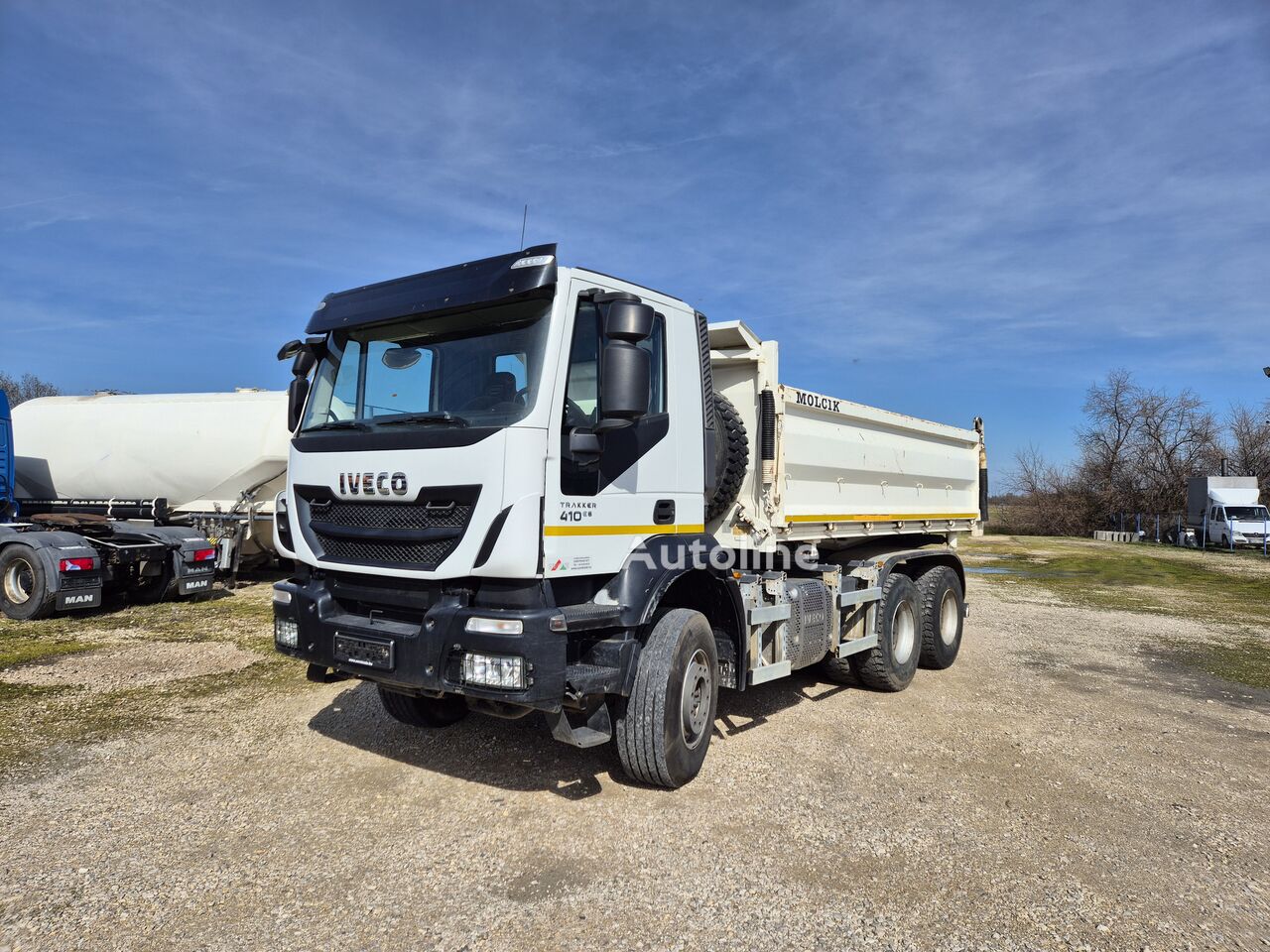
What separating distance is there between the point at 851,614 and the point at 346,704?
13.9ft

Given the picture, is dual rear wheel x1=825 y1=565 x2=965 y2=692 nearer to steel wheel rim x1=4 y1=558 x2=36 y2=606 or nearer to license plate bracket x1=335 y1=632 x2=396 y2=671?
license plate bracket x1=335 y1=632 x2=396 y2=671

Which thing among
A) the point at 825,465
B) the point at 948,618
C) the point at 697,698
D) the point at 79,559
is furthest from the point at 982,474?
the point at 79,559

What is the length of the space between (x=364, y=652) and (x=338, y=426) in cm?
130

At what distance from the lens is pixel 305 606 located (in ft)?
14.2

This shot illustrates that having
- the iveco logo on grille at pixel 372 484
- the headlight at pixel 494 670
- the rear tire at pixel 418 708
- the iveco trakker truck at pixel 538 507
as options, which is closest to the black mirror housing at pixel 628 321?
the iveco trakker truck at pixel 538 507

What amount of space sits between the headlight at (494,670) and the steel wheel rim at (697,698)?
3.82 feet

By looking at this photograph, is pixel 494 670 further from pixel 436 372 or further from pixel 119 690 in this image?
pixel 119 690

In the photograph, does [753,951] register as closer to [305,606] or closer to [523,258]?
[305,606]

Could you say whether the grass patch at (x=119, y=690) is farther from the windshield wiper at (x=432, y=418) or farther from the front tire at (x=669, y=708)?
the front tire at (x=669, y=708)

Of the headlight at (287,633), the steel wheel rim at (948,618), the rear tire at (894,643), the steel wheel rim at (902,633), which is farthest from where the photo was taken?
the steel wheel rim at (948,618)

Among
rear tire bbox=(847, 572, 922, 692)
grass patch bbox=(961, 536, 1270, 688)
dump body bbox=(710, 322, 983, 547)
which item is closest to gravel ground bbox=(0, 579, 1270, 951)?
rear tire bbox=(847, 572, 922, 692)

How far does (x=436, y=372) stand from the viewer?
14.4 ft

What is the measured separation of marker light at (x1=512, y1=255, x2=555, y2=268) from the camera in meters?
3.96

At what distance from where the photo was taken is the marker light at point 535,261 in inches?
156
